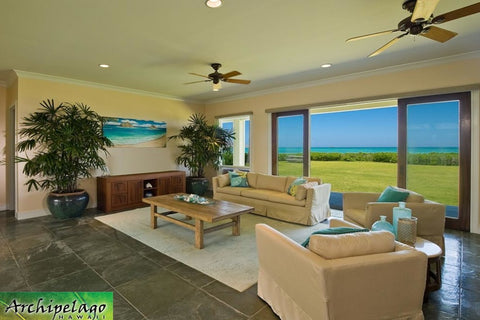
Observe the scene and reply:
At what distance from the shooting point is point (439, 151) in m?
4.13

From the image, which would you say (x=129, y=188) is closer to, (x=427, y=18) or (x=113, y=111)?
(x=113, y=111)

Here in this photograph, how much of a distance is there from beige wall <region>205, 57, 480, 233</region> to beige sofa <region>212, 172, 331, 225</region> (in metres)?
1.07

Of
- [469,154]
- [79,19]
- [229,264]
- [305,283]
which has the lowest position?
[229,264]

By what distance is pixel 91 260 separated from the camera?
2.87 m

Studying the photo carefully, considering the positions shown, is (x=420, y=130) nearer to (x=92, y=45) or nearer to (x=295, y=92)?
(x=295, y=92)

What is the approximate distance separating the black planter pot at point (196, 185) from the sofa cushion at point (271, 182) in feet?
6.13

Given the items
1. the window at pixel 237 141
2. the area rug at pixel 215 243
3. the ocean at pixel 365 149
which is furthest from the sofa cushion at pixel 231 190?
the window at pixel 237 141

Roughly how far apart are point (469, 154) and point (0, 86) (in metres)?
9.05

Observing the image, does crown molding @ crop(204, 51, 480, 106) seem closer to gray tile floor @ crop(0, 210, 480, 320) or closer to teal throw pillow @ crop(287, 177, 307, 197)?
teal throw pillow @ crop(287, 177, 307, 197)

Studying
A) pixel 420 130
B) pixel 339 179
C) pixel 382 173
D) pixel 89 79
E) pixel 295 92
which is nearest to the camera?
pixel 420 130

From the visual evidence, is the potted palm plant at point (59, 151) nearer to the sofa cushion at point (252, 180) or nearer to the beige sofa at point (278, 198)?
the beige sofa at point (278, 198)

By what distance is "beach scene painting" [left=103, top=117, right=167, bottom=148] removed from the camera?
224 inches

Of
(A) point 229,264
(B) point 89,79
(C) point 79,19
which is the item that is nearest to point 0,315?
(A) point 229,264

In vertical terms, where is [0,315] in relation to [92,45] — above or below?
below
